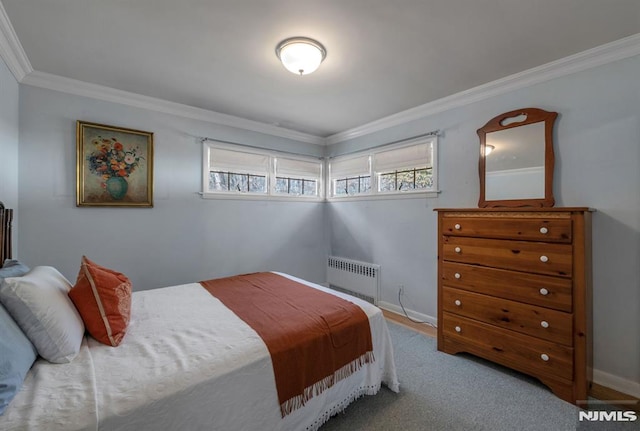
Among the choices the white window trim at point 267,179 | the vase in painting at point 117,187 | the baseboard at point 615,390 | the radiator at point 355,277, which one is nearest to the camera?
the baseboard at point 615,390

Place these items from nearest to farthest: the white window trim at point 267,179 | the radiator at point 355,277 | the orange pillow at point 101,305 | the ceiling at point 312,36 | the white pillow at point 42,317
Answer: the white pillow at point 42,317 < the orange pillow at point 101,305 < the ceiling at point 312,36 < the white window trim at point 267,179 < the radiator at point 355,277

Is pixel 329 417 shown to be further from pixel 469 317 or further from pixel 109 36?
pixel 109 36

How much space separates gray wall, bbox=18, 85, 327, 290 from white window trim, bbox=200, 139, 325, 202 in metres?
0.07

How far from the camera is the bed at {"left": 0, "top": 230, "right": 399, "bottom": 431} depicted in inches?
38.8

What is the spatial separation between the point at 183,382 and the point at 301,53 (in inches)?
81.4

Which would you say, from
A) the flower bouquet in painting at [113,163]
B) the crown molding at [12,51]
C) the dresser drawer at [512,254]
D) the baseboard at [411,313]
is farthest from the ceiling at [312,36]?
the baseboard at [411,313]

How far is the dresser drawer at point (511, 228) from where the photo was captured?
187 cm

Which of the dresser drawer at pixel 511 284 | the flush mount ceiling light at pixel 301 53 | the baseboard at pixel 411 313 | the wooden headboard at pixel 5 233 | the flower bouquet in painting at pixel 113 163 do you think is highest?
the flush mount ceiling light at pixel 301 53

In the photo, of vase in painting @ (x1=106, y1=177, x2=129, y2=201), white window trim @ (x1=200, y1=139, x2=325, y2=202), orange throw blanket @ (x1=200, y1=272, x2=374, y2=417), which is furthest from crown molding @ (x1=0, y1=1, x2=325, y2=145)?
orange throw blanket @ (x1=200, y1=272, x2=374, y2=417)

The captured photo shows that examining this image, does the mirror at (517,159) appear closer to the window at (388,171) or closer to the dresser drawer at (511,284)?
the window at (388,171)

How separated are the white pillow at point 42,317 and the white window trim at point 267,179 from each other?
6.85ft

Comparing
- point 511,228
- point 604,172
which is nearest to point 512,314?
point 511,228

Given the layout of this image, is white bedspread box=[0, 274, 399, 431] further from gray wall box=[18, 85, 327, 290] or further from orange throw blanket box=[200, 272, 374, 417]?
gray wall box=[18, 85, 327, 290]

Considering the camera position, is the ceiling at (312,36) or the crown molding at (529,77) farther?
the crown molding at (529,77)
